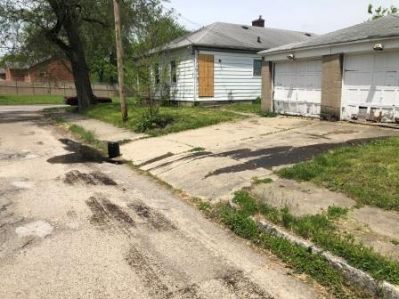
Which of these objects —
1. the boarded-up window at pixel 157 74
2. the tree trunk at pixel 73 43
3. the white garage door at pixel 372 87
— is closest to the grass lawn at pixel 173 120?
the boarded-up window at pixel 157 74

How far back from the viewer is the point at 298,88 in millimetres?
15219

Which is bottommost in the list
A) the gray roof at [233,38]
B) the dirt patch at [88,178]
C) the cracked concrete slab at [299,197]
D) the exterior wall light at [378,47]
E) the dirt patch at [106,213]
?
the dirt patch at [88,178]

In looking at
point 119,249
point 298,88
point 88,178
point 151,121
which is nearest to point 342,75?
point 298,88

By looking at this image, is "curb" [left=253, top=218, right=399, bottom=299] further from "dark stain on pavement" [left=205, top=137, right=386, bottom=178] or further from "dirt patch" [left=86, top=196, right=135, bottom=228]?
"dark stain on pavement" [left=205, top=137, right=386, bottom=178]

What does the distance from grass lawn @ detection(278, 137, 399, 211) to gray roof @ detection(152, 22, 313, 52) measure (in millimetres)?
12869

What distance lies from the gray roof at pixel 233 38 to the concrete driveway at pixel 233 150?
7.94 metres

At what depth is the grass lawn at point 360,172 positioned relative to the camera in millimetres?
6021

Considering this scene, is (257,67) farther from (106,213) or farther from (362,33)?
(106,213)

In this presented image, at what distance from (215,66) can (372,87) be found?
10780 millimetres

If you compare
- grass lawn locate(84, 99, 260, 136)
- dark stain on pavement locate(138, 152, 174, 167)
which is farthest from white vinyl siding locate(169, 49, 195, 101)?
dark stain on pavement locate(138, 152, 174, 167)

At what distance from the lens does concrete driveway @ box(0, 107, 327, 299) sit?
13.4 feet

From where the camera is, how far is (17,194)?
7504 millimetres

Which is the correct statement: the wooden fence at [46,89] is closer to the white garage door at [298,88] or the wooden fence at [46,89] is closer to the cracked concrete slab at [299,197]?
the white garage door at [298,88]

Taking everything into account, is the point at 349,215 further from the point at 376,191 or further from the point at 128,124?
the point at 128,124
